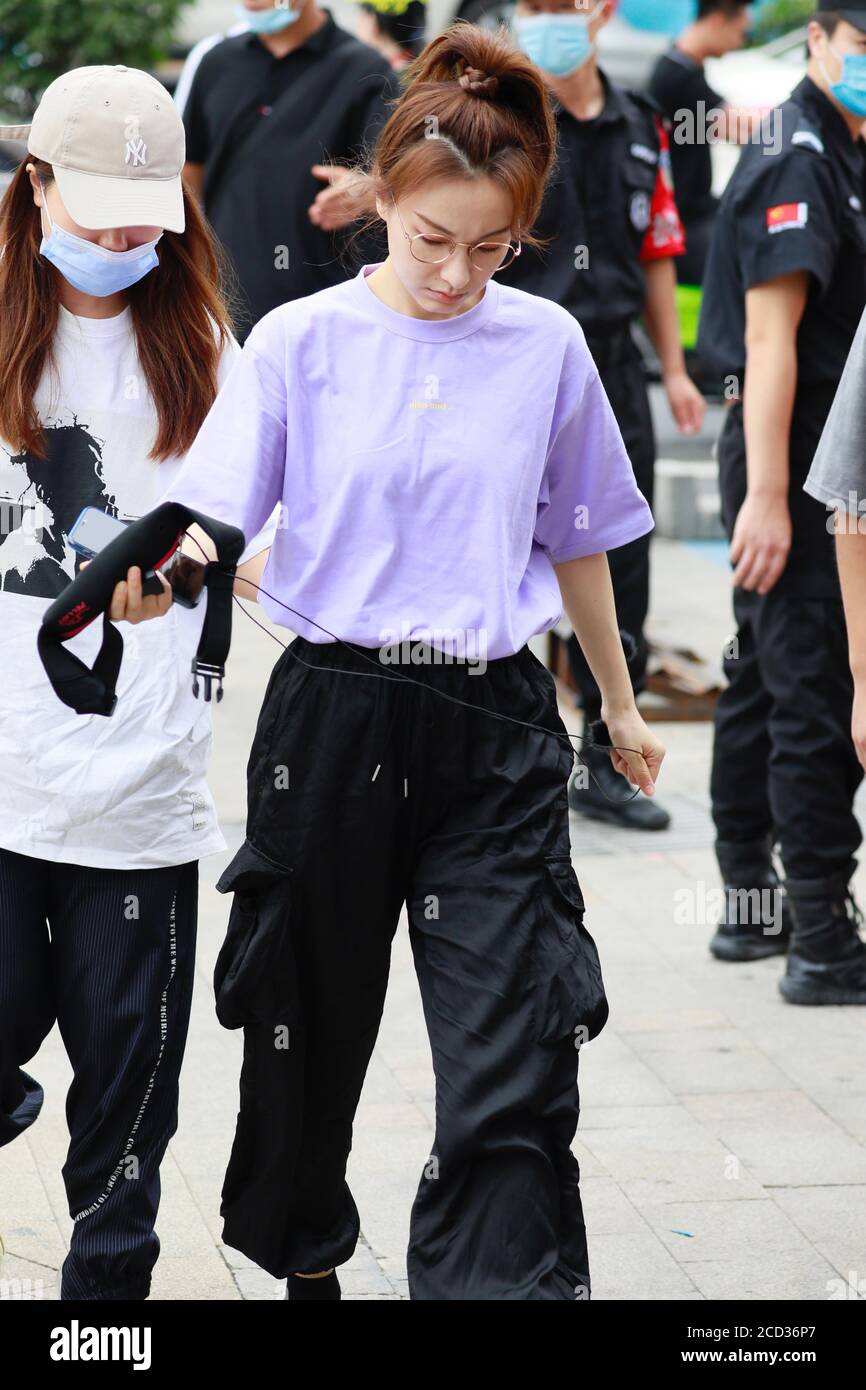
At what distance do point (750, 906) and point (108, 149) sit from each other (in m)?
2.86

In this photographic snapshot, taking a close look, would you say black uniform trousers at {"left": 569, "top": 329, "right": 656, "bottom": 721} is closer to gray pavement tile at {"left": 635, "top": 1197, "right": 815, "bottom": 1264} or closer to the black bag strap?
gray pavement tile at {"left": 635, "top": 1197, "right": 815, "bottom": 1264}

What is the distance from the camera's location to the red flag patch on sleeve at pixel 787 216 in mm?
4363

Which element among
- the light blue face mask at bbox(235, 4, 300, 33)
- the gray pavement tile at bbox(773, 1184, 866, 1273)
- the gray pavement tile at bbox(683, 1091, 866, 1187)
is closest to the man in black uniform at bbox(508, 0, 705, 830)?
the light blue face mask at bbox(235, 4, 300, 33)

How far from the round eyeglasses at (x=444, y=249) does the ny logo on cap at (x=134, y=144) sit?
1.23 ft

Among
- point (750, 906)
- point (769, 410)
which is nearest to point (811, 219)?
point (769, 410)

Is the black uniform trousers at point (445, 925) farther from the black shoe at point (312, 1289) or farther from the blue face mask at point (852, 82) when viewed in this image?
the blue face mask at point (852, 82)

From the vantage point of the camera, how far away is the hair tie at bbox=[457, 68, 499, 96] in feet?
8.52

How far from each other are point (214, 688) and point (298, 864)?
10.4 inches

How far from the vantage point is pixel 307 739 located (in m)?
2.68

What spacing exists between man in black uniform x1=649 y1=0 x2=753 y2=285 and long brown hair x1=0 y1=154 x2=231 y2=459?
22.4 feet

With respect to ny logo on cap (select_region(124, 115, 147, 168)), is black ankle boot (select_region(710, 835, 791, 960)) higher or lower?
lower

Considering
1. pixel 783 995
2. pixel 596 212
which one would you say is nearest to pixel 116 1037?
pixel 783 995

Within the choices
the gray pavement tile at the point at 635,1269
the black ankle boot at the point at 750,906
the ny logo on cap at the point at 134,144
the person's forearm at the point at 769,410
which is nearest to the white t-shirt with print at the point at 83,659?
the ny logo on cap at the point at 134,144

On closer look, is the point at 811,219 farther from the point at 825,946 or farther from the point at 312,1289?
the point at 312,1289
